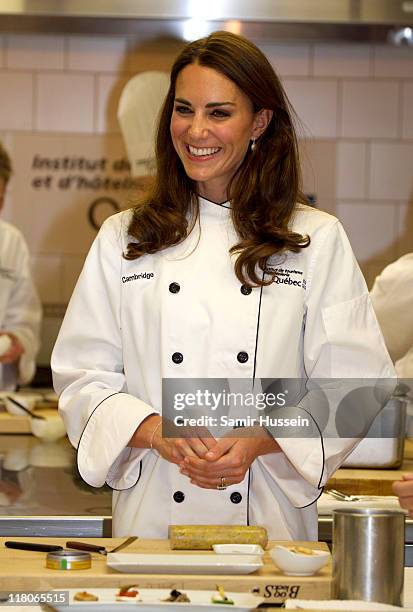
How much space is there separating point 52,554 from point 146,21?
2481mm

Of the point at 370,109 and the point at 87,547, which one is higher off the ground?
the point at 370,109

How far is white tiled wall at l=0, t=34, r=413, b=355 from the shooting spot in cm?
404

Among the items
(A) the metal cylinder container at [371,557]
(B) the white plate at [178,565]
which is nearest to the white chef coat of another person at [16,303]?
(B) the white plate at [178,565]

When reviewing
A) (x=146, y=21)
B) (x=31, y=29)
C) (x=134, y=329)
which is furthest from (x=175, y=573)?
(x=31, y=29)

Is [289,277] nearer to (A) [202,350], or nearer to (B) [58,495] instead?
(A) [202,350]

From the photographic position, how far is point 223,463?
1598mm

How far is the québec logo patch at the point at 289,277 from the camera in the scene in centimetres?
174

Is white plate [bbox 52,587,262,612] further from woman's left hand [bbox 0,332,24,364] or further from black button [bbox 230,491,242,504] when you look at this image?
woman's left hand [bbox 0,332,24,364]

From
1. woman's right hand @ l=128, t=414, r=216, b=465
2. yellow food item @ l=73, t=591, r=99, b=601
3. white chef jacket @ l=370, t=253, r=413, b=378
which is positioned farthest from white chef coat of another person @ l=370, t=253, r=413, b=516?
yellow food item @ l=73, t=591, r=99, b=601

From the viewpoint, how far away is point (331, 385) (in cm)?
171

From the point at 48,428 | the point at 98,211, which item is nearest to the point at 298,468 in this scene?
the point at 48,428

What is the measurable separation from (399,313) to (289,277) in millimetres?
725

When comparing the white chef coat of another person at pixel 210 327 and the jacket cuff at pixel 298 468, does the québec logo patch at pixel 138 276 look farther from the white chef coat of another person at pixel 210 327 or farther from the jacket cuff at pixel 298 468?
the jacket cuff at pixel 298 468

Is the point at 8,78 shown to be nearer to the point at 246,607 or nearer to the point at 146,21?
the point at 146,21
